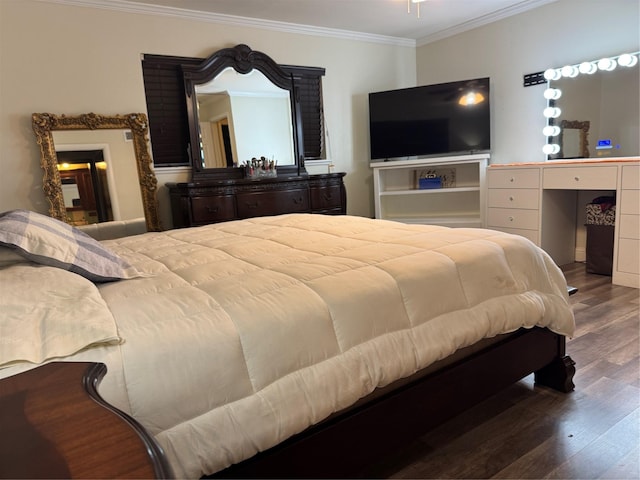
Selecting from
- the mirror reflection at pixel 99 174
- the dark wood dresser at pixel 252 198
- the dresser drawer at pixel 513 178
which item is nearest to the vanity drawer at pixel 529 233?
the dresser drawer at pixel 513 178

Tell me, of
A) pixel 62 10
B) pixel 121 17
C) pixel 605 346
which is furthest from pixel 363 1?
pixel 605 346

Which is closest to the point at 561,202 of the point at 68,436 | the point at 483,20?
the point at 483,20

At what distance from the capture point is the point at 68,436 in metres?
0.53

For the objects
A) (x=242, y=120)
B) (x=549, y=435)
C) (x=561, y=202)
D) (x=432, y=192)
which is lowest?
(x=549, y=435)

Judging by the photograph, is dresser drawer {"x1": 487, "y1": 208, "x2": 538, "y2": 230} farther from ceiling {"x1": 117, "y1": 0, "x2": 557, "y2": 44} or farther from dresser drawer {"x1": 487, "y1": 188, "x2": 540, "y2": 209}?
ceiling {"x1": 117, "y1": 0, "x2": 557, "y2": 44}

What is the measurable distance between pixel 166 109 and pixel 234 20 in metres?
1.06

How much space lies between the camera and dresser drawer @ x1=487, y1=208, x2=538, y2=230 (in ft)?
12.1

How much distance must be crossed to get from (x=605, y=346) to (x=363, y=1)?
10.9ft

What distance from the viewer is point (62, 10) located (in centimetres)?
325

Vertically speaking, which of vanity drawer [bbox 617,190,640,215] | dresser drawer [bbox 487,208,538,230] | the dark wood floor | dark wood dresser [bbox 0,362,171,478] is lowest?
the dark wood floor

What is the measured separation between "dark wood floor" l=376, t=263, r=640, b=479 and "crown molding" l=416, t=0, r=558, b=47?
133 inches

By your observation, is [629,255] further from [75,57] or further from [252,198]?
[75,57]

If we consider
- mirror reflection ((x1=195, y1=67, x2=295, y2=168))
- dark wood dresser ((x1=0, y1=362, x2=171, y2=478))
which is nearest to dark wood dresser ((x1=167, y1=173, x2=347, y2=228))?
mirror reflection ((x1=195, y1=67, x2=295, y2=168))

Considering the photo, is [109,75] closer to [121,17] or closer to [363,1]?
[121,17]
